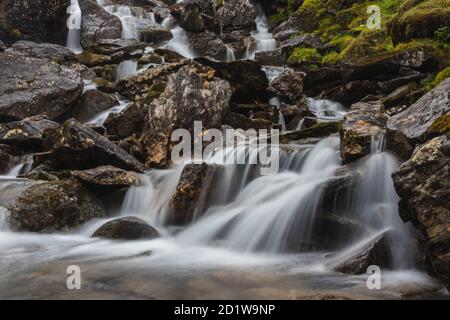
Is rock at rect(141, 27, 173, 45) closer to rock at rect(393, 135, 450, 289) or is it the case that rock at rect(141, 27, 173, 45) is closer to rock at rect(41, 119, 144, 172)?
rock at rect(41, 119, 144, 172)

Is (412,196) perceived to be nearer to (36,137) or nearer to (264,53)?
(36,137)

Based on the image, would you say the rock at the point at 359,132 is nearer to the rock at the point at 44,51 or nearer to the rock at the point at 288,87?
the rock at the point at 288,87

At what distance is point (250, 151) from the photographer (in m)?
10.6

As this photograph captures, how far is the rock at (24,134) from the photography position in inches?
469

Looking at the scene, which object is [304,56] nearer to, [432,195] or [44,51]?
[44,51]

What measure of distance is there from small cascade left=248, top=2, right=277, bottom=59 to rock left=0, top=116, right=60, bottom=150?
13.5 m

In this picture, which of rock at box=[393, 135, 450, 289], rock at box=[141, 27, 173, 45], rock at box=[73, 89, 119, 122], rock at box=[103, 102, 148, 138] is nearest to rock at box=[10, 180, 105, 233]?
rock at box=[103, 102, 148, 138]

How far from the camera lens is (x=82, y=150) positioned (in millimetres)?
10039

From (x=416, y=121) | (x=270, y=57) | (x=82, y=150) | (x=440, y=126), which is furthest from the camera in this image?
(x=270, y=57)

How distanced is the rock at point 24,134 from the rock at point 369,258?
345 inches

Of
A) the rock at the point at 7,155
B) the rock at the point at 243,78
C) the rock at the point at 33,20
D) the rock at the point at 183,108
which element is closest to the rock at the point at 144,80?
the rock at the point at 243,78

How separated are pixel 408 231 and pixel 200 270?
2.92 metres

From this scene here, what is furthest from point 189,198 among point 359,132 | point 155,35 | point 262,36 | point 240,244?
point 262,36

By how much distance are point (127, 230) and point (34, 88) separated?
341 inches
